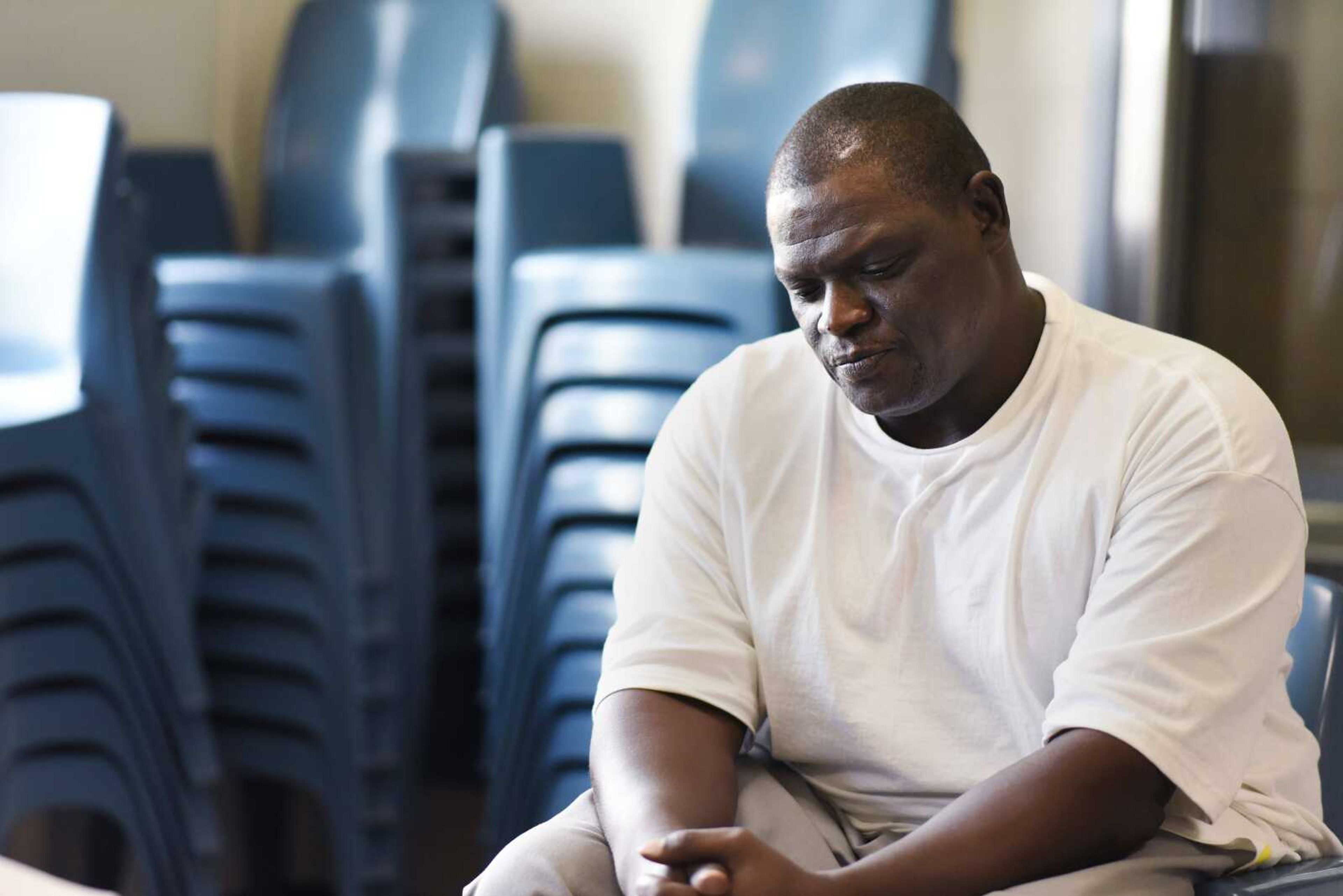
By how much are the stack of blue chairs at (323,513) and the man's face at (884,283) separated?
4.30ft

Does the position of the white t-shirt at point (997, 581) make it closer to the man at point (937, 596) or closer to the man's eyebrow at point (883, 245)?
the man at point (937, 596)

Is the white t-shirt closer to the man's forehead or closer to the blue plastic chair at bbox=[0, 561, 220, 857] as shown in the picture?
the man's forehead

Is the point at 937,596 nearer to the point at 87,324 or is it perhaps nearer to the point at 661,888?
the point at 661,888

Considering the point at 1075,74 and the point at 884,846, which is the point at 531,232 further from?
the point at 884,846

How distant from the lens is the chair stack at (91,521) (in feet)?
6.94

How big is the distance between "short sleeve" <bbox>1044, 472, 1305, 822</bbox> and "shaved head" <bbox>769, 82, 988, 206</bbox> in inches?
11.7

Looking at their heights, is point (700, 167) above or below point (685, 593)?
above

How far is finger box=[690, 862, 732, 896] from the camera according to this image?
1.21m

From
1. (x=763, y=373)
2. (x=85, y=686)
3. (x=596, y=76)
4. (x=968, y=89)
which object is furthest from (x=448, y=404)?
(x=763, y=373)

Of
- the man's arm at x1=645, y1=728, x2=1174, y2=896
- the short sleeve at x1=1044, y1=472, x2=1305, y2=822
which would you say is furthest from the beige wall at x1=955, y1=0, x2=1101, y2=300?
the man's arm at x1=645, y1=728, x2=1174, y2=896

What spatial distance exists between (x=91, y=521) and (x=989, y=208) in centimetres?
131

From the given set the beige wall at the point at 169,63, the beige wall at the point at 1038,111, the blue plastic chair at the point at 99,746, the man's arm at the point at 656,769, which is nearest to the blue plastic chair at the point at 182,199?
the beige wall at the point at 169,63

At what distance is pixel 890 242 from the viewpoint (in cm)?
132

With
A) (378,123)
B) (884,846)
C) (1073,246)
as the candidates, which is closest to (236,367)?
(378,123)
